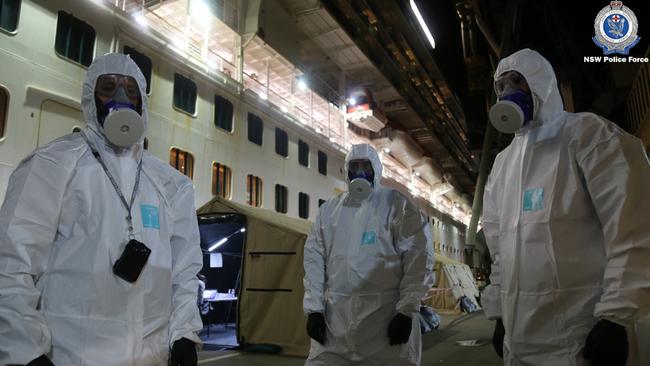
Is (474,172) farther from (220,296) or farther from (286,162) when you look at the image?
(220,296)

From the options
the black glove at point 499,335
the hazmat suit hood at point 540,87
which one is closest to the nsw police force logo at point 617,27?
the hazmat suit hood at point 540,87

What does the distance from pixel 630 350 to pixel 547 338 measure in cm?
33

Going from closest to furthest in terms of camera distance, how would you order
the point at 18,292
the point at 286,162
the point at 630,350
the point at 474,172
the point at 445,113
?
the point at 18,292
the point at 630,350
the point at 286,162
the point at 445,113
the point at 474,172

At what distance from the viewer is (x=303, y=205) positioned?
58.2ft

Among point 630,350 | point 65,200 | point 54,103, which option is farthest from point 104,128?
point 54,103

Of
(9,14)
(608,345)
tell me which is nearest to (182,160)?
(9,14)

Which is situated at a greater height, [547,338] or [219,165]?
[219,165]

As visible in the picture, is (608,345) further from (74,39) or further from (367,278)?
(74,39)

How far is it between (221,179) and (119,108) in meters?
11.8

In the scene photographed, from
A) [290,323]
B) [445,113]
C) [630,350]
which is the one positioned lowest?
[290,323]

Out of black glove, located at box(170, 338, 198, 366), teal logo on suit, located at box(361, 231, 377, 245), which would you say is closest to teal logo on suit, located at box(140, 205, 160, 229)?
black glove, located at box(170, 338, 198, 366)

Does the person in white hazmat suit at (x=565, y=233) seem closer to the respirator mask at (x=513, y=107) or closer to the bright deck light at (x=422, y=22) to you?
the respirator mask at (x=513, y=107)

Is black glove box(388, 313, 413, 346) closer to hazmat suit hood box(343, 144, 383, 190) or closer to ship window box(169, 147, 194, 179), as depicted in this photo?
hazmat suit hood box(343, 144, 383, 190)

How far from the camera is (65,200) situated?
1636 mm
